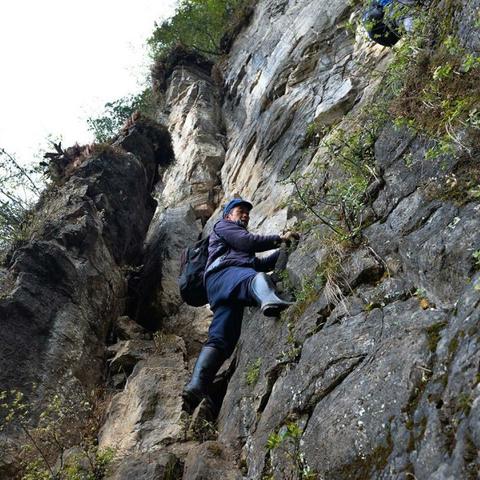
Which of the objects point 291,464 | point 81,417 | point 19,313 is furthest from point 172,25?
point 291,464

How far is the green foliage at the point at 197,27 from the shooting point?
80.8 ft

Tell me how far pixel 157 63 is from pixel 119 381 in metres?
18.6

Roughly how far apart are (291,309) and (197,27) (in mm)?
21780

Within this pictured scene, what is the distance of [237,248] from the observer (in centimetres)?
846

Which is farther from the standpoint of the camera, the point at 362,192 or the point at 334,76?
the point at 334,76

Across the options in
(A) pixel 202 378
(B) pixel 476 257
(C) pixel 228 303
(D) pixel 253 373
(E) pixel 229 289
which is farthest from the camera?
(C) pixel 228 303

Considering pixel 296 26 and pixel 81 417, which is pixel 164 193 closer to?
pixel 296 26

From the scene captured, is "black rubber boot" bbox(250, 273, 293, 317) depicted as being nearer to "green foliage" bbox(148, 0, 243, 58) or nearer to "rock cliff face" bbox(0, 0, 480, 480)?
"rock cliff face" bbox(0, 0, 480, 480)

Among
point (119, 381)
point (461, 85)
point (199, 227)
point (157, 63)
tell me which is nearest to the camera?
point (461, 85)

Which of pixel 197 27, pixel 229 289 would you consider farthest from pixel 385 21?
pixel 197 27

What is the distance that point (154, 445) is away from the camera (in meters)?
6.99

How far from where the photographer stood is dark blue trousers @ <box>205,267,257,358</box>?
769cm

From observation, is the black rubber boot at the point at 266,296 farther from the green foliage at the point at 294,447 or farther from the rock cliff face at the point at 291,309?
the green foliage at the point at 294,447

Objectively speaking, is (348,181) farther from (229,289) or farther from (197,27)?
(197,27)
